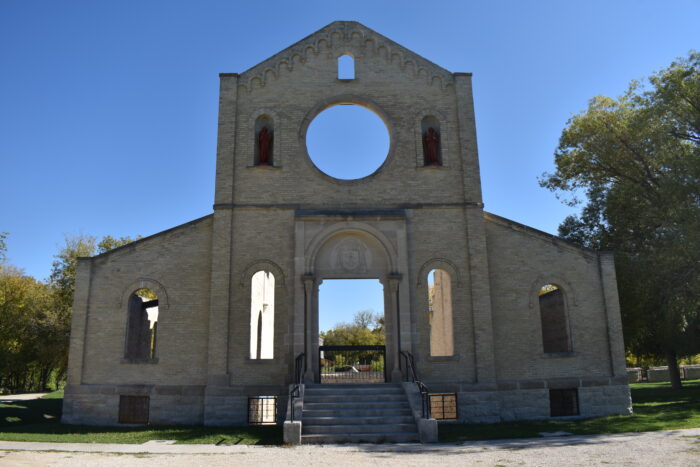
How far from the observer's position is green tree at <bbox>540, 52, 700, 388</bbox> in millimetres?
A: 19083

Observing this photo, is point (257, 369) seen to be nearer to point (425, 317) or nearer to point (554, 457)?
point (425, 317)

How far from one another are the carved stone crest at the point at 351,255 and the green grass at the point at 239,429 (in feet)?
17.0

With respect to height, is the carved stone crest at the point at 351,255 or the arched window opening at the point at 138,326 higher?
the carved stone crest at the point at 351,255

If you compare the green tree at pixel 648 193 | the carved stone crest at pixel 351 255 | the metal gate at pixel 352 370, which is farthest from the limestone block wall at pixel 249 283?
the green tree at pixel 648 193

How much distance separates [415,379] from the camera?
14.7 metres

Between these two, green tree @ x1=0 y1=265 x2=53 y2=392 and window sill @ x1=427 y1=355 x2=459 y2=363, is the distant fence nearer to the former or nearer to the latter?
window sill @ x1=427 y1=355 x2=459 y2=363

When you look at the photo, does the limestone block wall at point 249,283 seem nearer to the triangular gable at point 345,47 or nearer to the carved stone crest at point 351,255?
the carved stone crest at point 351,255

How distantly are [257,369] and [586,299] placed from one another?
1064 cm

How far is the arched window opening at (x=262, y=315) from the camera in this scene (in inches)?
821

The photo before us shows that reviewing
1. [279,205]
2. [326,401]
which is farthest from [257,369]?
[279,205]

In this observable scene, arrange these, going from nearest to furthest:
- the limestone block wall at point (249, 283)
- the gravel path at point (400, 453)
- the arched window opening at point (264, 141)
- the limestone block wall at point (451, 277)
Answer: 1. the gravel path at point (400, 453)
2. the limestone block wall at point (249, 283)
3. the limestone block wall at point (451, 277)
4. the arched window opening at point (264, 141)

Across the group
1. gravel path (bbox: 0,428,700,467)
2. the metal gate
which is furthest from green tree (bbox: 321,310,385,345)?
gravel path (bbox: 0,428,700,467)

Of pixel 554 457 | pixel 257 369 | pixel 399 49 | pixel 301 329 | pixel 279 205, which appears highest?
pixel 399 49

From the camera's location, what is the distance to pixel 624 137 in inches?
894
